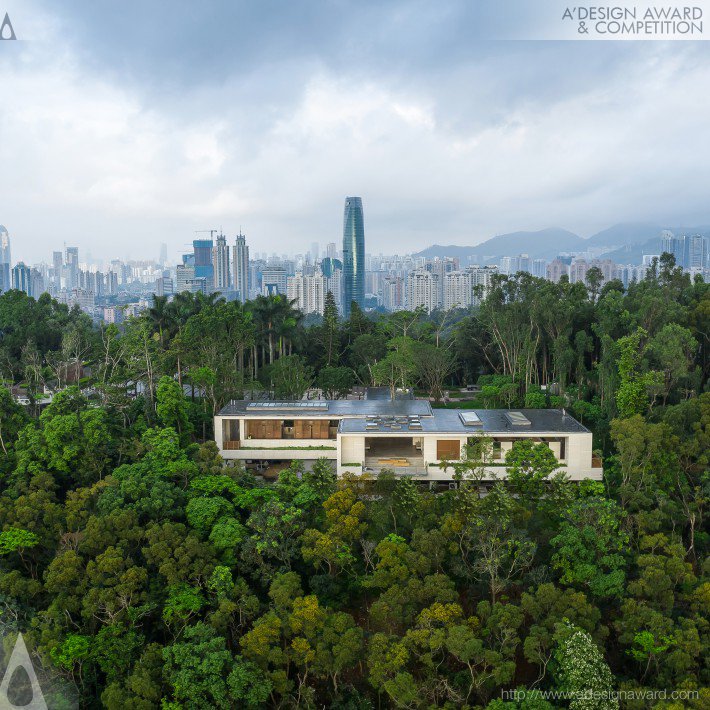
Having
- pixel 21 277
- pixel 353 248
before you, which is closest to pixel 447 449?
pixel 21 277

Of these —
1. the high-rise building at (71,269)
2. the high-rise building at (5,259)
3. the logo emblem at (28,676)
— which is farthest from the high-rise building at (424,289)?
the logo emblem at (28,676)

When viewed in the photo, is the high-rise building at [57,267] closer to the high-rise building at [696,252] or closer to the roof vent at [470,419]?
the high-rise building at [696,252]

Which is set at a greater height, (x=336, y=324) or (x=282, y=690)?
(x=336, y=324)

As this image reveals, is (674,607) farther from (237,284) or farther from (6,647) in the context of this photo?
(237,284)

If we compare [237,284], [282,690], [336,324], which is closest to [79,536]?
[282,690]

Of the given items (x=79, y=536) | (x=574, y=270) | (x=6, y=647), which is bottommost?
(x=6, y=647)

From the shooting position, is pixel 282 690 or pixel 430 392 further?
pixel 430 392
